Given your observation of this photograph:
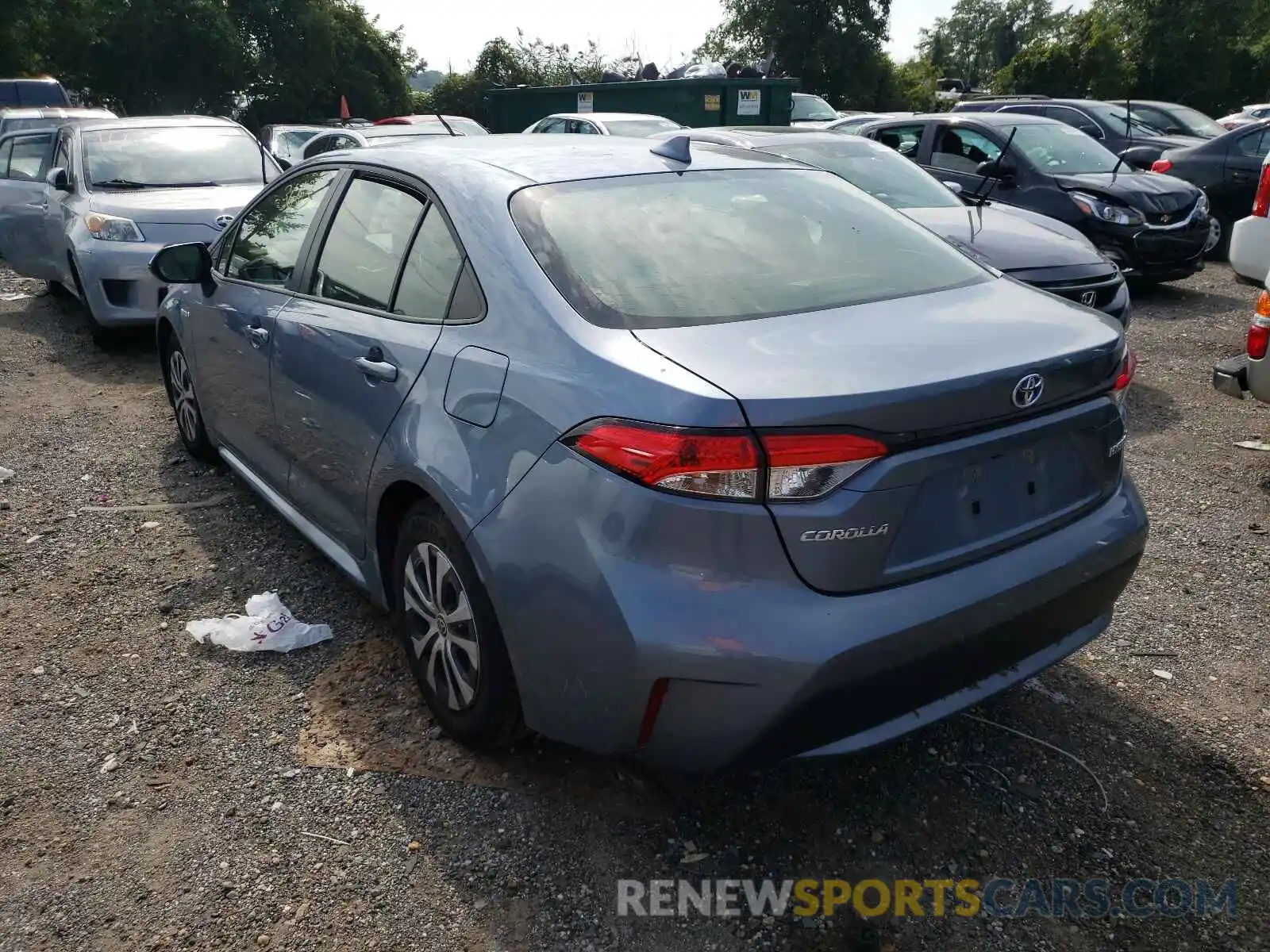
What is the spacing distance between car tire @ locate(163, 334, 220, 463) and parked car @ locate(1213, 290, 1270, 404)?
4.82 metres

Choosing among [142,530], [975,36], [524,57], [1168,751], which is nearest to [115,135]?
[142,530]

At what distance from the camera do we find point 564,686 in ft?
7.91

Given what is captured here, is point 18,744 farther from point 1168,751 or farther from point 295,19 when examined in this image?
point 295,19

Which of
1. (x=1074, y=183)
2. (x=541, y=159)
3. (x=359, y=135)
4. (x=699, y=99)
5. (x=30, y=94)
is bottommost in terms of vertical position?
(x=1074, y=183)

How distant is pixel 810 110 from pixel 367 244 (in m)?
17.9

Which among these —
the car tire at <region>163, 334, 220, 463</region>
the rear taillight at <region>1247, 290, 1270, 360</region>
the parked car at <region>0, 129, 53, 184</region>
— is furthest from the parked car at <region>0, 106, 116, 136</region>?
the rear taillight at <region>1247, 290, 1270, 360</region>

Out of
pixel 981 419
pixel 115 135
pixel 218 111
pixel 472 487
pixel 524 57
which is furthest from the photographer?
pixel 524 57

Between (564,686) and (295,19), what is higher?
(295,19)

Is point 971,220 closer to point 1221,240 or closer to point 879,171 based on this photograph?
point 879,171

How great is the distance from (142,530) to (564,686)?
9.84 feet

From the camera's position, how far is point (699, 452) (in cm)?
212

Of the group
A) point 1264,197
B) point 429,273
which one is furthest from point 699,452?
point 1264,197

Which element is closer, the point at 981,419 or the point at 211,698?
the point at 981,419

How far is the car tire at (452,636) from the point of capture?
2.65 m
